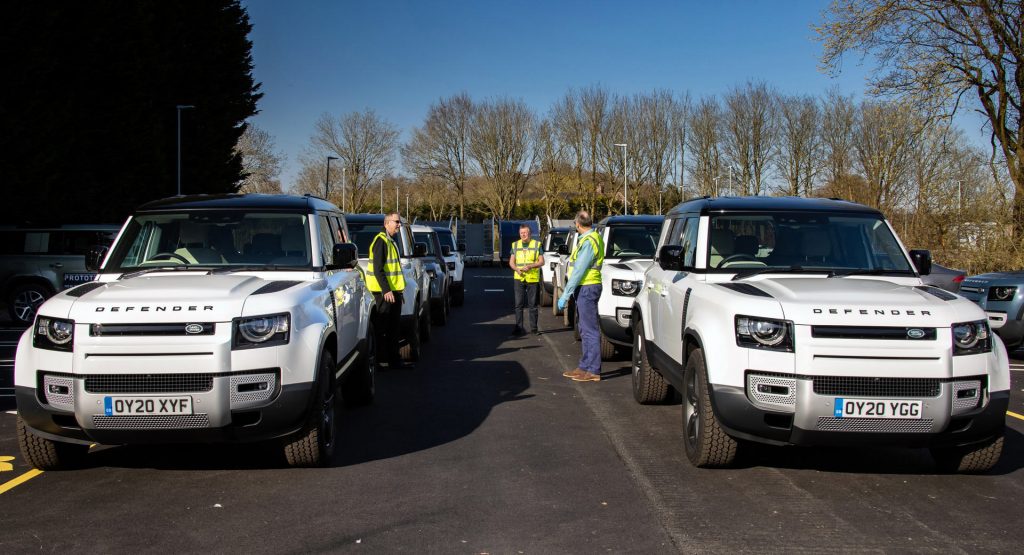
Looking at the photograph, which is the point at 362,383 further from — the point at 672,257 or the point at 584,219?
the point at 584,219

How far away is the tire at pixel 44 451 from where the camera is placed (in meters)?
5.39

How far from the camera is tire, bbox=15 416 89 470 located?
5391 mm

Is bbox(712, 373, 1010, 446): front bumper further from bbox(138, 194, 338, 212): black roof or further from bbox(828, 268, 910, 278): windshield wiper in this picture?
bbox(138, 194, 338, 212): black roof

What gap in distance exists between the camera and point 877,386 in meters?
4.90

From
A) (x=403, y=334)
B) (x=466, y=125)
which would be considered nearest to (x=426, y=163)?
(x=466, y=125)

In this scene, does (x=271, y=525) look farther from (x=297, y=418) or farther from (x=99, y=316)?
(x=99, y=316)

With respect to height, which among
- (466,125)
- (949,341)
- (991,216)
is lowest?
(949,341)

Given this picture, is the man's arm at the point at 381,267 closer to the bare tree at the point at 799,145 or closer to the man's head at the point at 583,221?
the man's head at the point at 583,221

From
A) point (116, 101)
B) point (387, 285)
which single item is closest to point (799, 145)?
point (116, 101)

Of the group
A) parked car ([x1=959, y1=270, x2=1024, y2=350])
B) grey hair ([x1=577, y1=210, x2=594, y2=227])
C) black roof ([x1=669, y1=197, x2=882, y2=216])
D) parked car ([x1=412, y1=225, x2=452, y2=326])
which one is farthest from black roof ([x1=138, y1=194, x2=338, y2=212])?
parked car ([x1=959, y1=270, x2=1024, y2=350])

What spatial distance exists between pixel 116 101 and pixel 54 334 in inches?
1087

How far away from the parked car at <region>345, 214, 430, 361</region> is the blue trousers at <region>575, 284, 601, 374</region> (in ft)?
7.25

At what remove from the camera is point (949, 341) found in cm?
493

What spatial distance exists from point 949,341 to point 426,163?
6177cm
